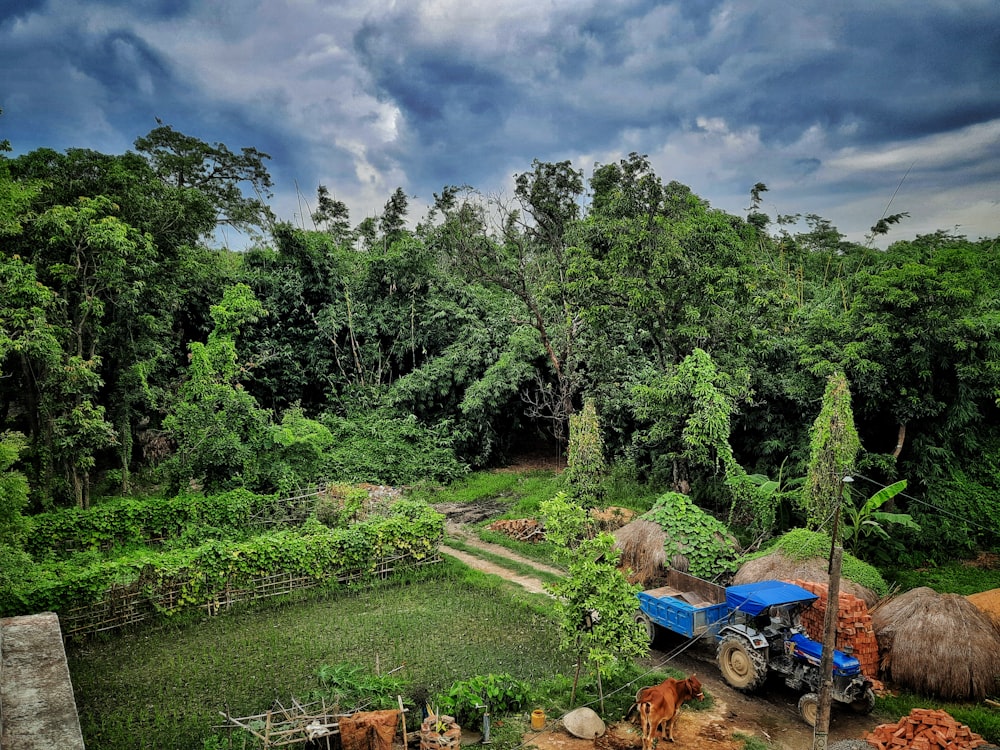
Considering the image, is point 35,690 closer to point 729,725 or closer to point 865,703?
point 729,725

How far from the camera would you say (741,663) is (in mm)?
9531

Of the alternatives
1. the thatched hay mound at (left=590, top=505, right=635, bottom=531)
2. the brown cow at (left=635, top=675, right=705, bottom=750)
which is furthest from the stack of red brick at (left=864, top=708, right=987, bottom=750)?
the thatched hay mound at (left=590, top=505, right=635, bottom=531)

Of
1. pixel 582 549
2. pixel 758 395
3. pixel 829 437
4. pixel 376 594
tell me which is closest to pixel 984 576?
pixel 829 437

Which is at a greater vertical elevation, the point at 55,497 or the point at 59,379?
the point at 59,379

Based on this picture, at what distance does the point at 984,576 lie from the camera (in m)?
13.0

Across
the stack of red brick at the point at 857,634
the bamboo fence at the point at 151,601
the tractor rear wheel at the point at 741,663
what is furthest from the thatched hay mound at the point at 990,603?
the bamboo fence at the point at 151,601

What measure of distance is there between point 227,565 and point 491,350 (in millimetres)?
14884

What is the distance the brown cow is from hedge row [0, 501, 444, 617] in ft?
25.3

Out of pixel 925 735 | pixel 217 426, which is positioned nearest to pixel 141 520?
pixel 217 426

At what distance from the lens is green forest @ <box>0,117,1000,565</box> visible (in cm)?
1435

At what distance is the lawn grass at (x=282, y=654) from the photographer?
29.3ft

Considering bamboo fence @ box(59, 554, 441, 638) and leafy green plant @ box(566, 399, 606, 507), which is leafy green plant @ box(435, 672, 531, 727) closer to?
bamboo fence @ box(59, 554, 441, 638)

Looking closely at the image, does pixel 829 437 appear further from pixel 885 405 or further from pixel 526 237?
pixel 526 237

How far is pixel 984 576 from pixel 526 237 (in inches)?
708
